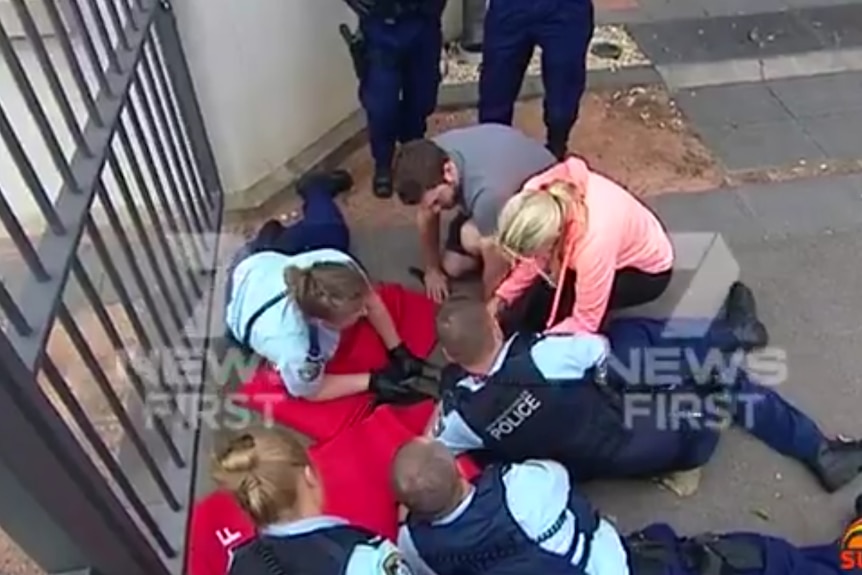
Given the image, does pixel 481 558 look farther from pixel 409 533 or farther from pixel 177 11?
pixel 177 11

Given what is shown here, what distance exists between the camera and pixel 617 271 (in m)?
2.53

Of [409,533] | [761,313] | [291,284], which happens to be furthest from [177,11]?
[761,313]

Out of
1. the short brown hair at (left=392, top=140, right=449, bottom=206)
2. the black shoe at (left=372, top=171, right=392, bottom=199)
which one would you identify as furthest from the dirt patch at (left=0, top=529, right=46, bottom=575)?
the black shoe at (left=372, top=171, right=392, bottom=199)

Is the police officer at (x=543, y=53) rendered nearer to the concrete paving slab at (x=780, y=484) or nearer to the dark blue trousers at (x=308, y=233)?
the dark blue trousers at (x=308, y=233)

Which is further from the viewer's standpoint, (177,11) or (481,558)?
(177,11)

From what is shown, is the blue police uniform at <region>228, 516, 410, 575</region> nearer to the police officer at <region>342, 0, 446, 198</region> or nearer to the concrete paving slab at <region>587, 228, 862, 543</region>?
the concrete paving slab at <region>587, 228, 862, 543</region>

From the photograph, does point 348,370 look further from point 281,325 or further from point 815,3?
point 815,3

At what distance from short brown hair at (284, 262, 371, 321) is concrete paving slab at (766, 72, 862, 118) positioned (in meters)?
1.88

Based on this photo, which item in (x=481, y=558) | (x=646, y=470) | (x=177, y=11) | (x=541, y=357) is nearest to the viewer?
(x=481, y=558)

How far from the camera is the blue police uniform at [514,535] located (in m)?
1.88

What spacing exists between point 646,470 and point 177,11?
5.54 ft

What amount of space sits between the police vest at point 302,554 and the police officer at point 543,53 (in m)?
1.58

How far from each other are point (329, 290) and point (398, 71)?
2.91ft

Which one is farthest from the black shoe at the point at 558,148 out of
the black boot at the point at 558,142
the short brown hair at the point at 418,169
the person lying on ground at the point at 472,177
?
the short brown hair at the point at 418,169
